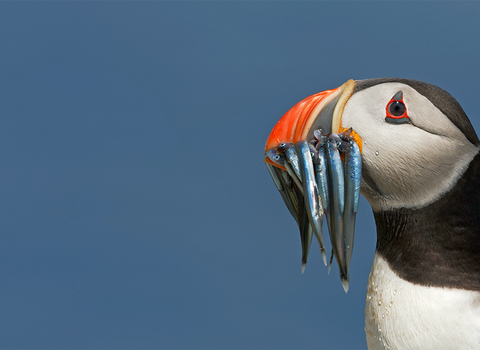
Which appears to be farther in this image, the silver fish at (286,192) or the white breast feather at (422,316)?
the silver fish at (286,192)

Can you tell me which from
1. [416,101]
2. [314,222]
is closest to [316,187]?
[314,222]

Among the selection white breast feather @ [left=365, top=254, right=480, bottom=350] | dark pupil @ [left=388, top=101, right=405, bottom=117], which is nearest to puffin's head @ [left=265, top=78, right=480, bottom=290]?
dark pupil @ [left=388, top=101, right=405, bottom=117]

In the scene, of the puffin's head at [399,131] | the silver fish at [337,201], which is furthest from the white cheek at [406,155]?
the silver fish at [337,201]

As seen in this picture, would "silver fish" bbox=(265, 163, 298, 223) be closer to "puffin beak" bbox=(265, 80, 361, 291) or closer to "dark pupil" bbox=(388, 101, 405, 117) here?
"puffin beak" bbox=(265, 80, 361, 291)

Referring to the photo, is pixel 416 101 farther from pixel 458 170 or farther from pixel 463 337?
pixel 463 337

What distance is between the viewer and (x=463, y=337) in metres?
1.92

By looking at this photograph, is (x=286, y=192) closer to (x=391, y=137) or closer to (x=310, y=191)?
(x=310, y=191)

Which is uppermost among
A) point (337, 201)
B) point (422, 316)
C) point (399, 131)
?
point (399, 131)

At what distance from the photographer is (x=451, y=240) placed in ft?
6.73

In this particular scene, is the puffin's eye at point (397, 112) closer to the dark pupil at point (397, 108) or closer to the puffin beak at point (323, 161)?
the dark pupil at point (397, 108)

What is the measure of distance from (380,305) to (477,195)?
56cm

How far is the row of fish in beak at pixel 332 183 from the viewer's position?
2018 millimetres

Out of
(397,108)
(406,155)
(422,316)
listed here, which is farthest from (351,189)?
(422,316)

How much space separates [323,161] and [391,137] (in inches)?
10.3
